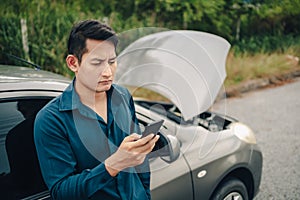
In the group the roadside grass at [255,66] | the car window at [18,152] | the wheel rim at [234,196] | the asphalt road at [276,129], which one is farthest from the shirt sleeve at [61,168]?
the roadside grass at [255,66]

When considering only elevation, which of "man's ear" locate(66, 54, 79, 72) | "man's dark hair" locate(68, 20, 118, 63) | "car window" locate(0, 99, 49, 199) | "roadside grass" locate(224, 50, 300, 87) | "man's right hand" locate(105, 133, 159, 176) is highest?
"man's dark hair" locate(68, 20, 118, 63)

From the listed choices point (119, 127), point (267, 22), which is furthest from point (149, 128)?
point (267, 22)

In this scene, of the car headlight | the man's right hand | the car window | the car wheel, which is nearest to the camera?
the man's right hand

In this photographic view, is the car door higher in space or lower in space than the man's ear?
lower

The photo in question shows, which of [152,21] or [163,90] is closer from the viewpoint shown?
[163,90]

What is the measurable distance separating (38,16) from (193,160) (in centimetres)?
549

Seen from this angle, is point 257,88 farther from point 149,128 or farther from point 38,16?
point 149,128

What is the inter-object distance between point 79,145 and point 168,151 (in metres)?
0.78

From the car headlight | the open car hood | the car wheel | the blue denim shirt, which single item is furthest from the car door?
the car headlight

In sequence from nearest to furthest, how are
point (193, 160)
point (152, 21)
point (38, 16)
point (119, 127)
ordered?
point (119, 127), point (193, 160), point (38, 16), point (152, 21)

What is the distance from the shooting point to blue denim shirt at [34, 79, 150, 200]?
1494 mm

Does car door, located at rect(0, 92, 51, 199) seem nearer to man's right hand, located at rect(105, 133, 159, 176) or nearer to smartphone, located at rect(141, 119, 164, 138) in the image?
man's right hand, located at rect(105, 133, 159, 176)

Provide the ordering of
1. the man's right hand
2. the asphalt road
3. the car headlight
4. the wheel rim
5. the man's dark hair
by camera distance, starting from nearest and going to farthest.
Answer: the man's right hand → the man's dark hair → the wheel rim → the car headlight → the asphalt road

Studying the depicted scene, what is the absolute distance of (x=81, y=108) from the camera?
1.58 metres
